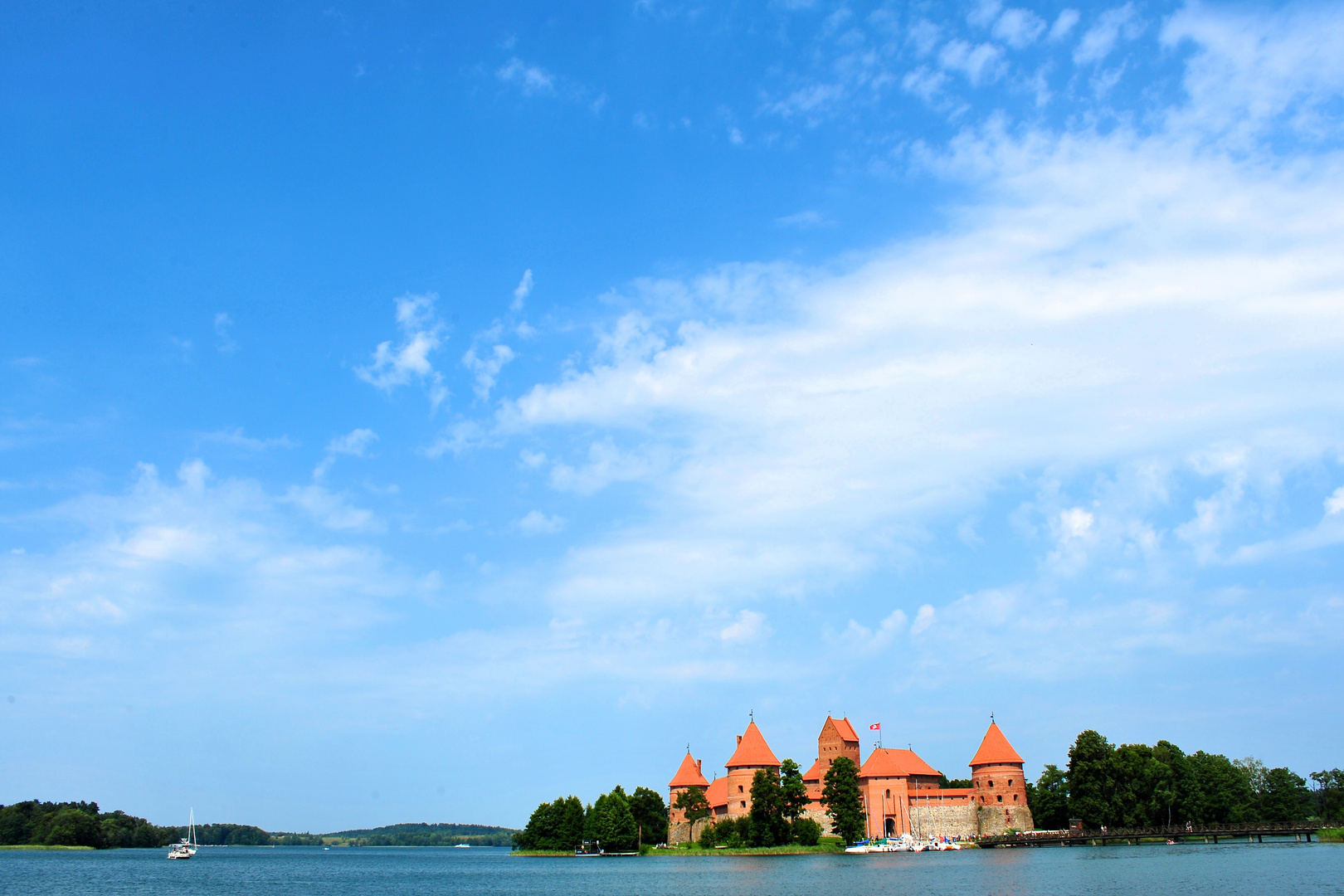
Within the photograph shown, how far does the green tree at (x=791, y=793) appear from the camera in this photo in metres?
76.1

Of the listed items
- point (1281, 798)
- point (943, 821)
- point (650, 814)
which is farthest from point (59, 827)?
point (1281, 798)

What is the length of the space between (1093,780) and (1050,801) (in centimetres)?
887

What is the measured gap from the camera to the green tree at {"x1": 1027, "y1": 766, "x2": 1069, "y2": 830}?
291 ft

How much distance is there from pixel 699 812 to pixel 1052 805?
32975 millimetres

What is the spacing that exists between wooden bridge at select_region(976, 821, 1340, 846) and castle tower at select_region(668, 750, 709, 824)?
1176 inches

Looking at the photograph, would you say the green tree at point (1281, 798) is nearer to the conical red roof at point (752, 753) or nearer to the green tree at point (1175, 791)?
the green tree at point (1175, 791)

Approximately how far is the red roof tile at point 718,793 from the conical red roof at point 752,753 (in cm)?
328

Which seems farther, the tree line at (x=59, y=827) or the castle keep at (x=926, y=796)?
the tree line at (x=59, y=827)

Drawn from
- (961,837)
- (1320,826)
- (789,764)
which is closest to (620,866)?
(789,764)

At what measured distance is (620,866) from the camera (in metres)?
Answer: 72.1

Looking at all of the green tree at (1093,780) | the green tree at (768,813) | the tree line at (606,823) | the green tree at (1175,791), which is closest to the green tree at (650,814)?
the tree line at (606,823)

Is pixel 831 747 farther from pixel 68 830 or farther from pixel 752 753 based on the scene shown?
pixel 68 830

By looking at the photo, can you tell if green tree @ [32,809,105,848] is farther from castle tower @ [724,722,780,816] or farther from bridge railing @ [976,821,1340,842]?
bridge railing @ [976,821,1340,842]

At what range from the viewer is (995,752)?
90812mm
